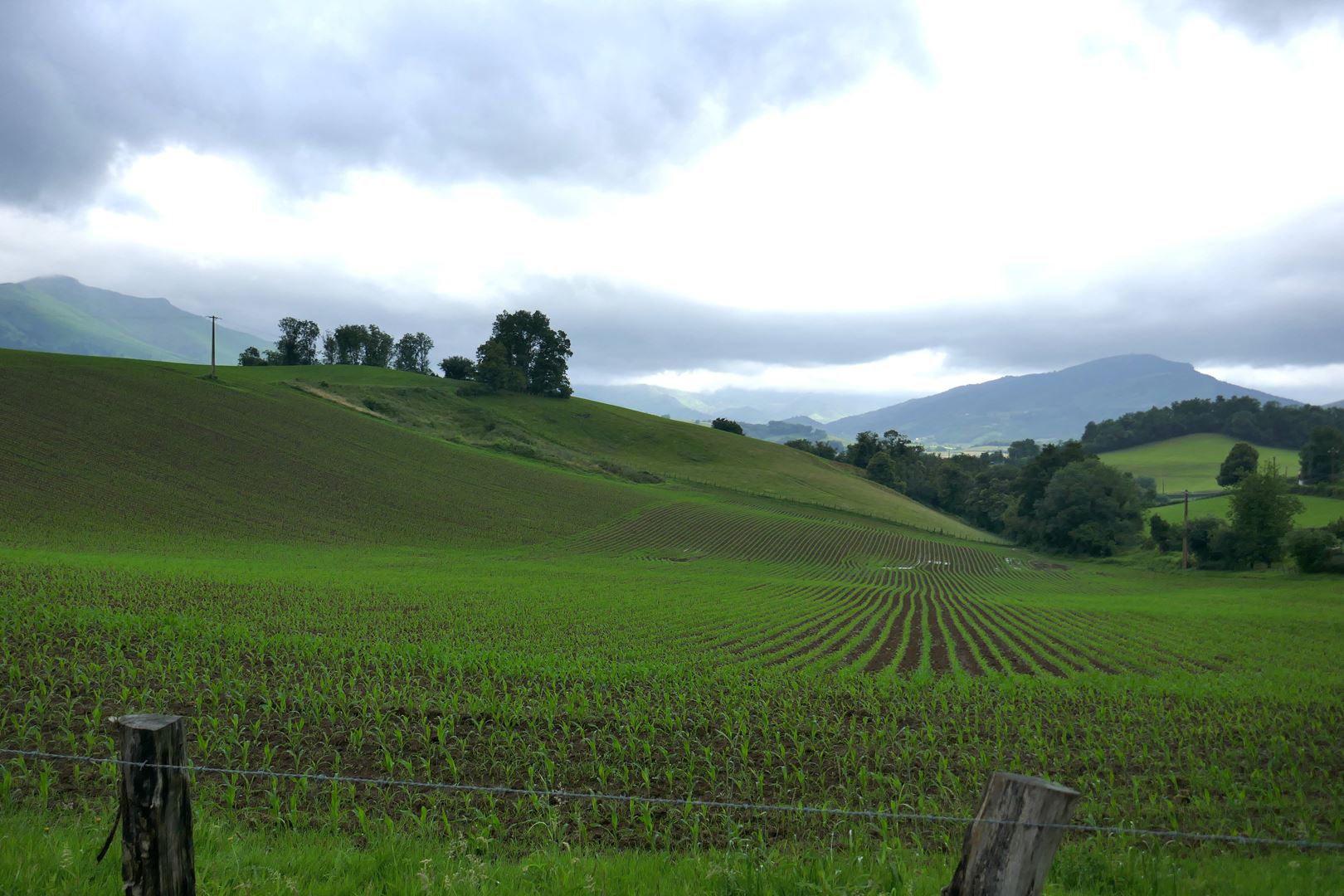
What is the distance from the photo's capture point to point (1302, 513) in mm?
66312

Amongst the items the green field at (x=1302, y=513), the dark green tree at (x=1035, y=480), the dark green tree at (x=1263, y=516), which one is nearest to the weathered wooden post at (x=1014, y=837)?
the dark green tree at (x=1263, y=516)

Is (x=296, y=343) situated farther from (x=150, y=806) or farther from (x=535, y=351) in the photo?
(x=150, y=806)

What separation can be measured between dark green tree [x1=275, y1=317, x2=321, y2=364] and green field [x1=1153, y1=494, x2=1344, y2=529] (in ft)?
467

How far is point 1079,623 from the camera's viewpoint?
29.6m

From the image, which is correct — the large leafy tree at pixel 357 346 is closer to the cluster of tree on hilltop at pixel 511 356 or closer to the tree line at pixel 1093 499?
the cluster of tree on hilltop at pixel 511 356

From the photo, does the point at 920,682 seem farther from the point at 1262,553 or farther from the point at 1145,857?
the point at 1262,553

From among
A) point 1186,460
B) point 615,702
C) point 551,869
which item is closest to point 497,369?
point 615,702

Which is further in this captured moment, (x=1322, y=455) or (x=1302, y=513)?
(x=1322, y=455)

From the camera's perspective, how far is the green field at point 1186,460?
431 ft

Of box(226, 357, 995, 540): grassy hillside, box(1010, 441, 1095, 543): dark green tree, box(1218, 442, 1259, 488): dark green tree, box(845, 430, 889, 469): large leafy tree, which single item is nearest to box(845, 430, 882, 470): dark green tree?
box(845, 430, 889, 469): large leafy tree

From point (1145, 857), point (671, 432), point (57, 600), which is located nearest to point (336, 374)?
point (671, 432)

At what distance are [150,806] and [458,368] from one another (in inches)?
5256

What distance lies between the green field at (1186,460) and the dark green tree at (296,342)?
154701mm

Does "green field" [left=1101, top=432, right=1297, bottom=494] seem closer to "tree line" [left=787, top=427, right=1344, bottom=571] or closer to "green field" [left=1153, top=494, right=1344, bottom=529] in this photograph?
"tree line" [left=787, top=427, right=1344, bottom=571]
